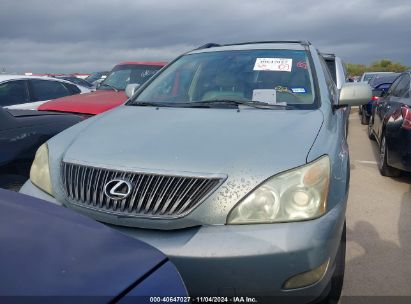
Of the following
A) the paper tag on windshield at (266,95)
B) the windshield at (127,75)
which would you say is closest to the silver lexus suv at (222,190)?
the paper tag on windshield at (266,95)

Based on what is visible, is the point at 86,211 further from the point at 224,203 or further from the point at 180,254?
the point at 224,203

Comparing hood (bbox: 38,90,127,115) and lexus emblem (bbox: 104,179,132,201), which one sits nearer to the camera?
lexus emblem (bbox: 104,179,132,201)

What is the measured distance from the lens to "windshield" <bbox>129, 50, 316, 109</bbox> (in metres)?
3.21

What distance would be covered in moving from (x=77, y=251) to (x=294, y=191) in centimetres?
117

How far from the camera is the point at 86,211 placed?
7.26ft

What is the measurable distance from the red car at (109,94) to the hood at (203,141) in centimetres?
299

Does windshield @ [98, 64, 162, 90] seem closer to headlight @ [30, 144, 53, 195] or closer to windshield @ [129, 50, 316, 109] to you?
windshield @ [129, 50, 316, 109]

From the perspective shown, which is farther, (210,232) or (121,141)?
(121,141)

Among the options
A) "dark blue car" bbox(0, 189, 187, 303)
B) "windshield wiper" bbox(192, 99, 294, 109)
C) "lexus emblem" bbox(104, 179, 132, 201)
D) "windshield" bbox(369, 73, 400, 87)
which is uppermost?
"windshield wiper" bbox(192, 99, 294, 109)

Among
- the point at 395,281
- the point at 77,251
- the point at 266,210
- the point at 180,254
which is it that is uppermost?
the point at 77,251

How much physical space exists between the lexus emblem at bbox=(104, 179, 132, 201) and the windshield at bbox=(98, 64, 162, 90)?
587cm

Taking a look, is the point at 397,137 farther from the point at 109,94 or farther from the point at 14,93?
the point at 14,93

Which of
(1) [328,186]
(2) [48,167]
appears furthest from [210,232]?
(2) [48,167]

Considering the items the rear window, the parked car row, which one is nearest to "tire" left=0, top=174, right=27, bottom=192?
the parked car row
